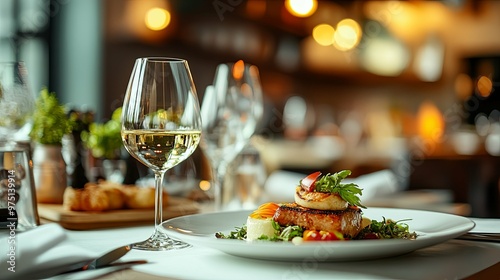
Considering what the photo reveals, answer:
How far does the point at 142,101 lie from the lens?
0.93m

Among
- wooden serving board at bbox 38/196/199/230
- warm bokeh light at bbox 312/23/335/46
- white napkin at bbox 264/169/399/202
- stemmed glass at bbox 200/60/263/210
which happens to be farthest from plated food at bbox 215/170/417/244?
warm bokeh light at bbox 312/23/335/46

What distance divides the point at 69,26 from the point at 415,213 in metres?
5.22

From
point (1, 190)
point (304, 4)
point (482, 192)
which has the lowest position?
point (482, 192)

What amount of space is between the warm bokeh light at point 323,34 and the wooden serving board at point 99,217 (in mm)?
5731

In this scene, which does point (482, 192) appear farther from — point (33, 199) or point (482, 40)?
point (482, 40)

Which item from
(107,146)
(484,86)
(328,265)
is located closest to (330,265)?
(328,265)

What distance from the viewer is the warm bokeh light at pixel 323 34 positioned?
6.89m

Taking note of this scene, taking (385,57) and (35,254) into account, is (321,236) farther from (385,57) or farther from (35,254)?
(385,57)

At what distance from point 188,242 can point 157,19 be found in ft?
17.9

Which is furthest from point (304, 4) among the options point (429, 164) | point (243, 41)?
point (243, 41)

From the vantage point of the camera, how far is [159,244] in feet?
2.96

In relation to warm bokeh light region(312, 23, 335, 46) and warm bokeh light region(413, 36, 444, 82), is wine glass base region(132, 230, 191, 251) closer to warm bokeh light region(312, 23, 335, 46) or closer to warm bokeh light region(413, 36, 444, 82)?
warm bokeh light region(413, 36, 444, 82)

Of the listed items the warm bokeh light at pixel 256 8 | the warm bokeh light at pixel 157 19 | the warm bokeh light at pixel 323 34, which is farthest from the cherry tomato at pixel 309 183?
the warm bokeh light at pixel 323 34

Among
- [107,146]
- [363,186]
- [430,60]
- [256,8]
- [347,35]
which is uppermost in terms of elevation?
[256,8]
